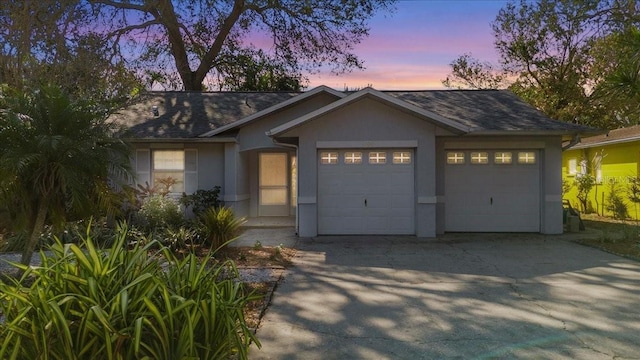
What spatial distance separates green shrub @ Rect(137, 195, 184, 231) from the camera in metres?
10.4

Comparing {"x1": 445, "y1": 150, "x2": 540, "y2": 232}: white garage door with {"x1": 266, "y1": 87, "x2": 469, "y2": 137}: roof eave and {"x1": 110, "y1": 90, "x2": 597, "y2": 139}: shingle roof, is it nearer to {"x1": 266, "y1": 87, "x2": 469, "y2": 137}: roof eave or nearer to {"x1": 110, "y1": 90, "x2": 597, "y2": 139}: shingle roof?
{"x1": 110, "y1": 90, "x2": 597, "y2": 139}: shingle roof

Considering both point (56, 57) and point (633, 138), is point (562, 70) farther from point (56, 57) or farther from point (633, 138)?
point (56, 57)

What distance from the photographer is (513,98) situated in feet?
48.6

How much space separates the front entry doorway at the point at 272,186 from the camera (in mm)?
15477

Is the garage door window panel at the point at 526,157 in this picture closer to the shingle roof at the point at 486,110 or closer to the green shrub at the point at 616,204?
the shingle roof at the point at 486,110

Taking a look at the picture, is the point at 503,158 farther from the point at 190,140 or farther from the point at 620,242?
the point at 190,140

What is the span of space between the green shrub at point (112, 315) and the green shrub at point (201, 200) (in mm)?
9557

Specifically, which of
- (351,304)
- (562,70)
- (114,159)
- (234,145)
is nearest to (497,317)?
(351,304)

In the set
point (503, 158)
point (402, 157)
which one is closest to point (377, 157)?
point (402, 157)

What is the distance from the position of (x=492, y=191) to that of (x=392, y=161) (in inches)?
119

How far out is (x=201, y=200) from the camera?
1334 centimetres

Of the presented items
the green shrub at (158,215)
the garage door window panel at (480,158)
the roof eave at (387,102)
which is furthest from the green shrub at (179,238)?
the garage door window panel at (480,158)

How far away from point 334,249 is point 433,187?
3278mm

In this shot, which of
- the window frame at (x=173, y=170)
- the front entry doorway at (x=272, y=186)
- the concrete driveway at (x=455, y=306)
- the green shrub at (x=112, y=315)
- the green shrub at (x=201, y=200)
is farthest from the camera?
the front entry doorway at (x=272, y=186)
